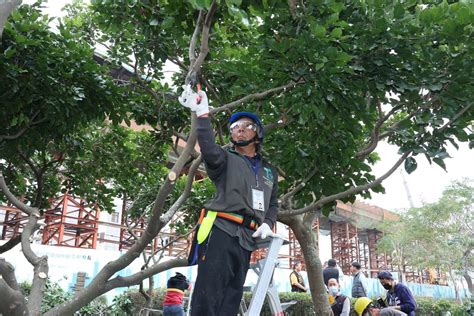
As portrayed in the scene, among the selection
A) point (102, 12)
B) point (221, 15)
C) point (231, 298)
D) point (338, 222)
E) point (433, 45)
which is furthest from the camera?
point (338, 222)

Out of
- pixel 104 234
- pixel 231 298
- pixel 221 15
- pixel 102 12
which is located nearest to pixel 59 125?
pixel 102 12

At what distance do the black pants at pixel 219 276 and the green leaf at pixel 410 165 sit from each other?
213 centimetres

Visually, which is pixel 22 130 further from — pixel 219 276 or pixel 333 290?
pixel 333 290

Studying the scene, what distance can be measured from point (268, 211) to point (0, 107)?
2954mm

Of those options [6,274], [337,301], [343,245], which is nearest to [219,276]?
[6,274]

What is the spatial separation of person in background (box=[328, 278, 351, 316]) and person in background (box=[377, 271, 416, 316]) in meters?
1.62

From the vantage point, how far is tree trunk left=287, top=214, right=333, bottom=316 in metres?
6.78

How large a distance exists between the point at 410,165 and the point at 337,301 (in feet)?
15.4

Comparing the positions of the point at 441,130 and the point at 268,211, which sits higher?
the point at 441,130

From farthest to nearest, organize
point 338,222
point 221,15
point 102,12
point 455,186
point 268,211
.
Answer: point 338,222 → point 455,186 → point 102,12 → point 221,15 → point 268,211

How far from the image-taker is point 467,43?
3555mm

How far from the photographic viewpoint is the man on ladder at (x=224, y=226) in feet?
8.43

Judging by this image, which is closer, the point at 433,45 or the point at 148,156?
the point at 433,45

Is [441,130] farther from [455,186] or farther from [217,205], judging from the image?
[455,186]
